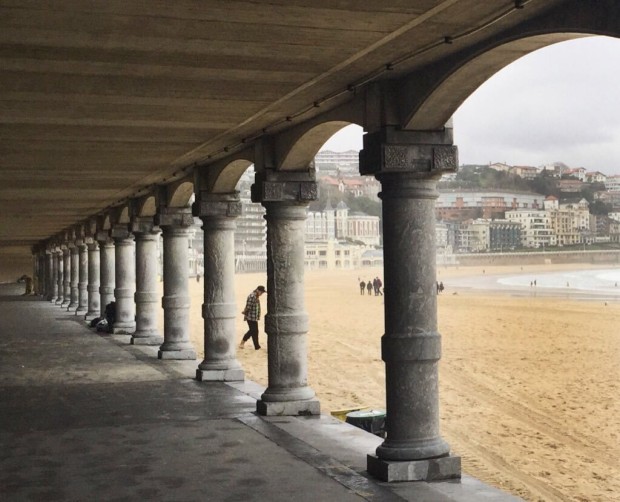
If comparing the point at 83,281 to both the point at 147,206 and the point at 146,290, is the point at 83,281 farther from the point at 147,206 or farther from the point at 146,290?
the point at 147,206

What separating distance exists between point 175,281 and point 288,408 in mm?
6033

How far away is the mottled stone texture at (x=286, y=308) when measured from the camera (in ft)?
32.9

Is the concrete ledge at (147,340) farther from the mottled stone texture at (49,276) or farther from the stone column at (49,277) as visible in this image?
the mottled stone texture at (49,276)

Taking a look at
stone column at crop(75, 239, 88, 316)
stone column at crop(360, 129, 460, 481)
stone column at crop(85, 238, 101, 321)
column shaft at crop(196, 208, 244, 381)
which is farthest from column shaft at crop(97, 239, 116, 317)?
stone column at crop(360, 129, 460, 481)

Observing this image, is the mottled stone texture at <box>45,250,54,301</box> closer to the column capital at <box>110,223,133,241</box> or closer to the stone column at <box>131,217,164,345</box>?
the column capital at <box>110,223,133,241</box>

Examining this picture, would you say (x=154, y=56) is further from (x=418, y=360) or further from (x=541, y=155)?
(x=541, y=155)

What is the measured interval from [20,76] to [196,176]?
6146mm

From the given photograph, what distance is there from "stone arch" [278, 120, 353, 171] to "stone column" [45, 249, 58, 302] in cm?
3051

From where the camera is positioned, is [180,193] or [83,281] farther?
[83,281]

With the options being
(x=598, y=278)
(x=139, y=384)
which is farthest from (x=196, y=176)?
(x=598, y=278)

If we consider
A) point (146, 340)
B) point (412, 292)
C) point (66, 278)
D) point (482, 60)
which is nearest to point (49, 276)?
point (66, 278)

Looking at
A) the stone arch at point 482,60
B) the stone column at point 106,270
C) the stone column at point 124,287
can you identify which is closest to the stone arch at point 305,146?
the stone arch at point 482,60

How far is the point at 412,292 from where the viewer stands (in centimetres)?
721

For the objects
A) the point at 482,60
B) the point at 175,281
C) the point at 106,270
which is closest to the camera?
the point at 482,60
